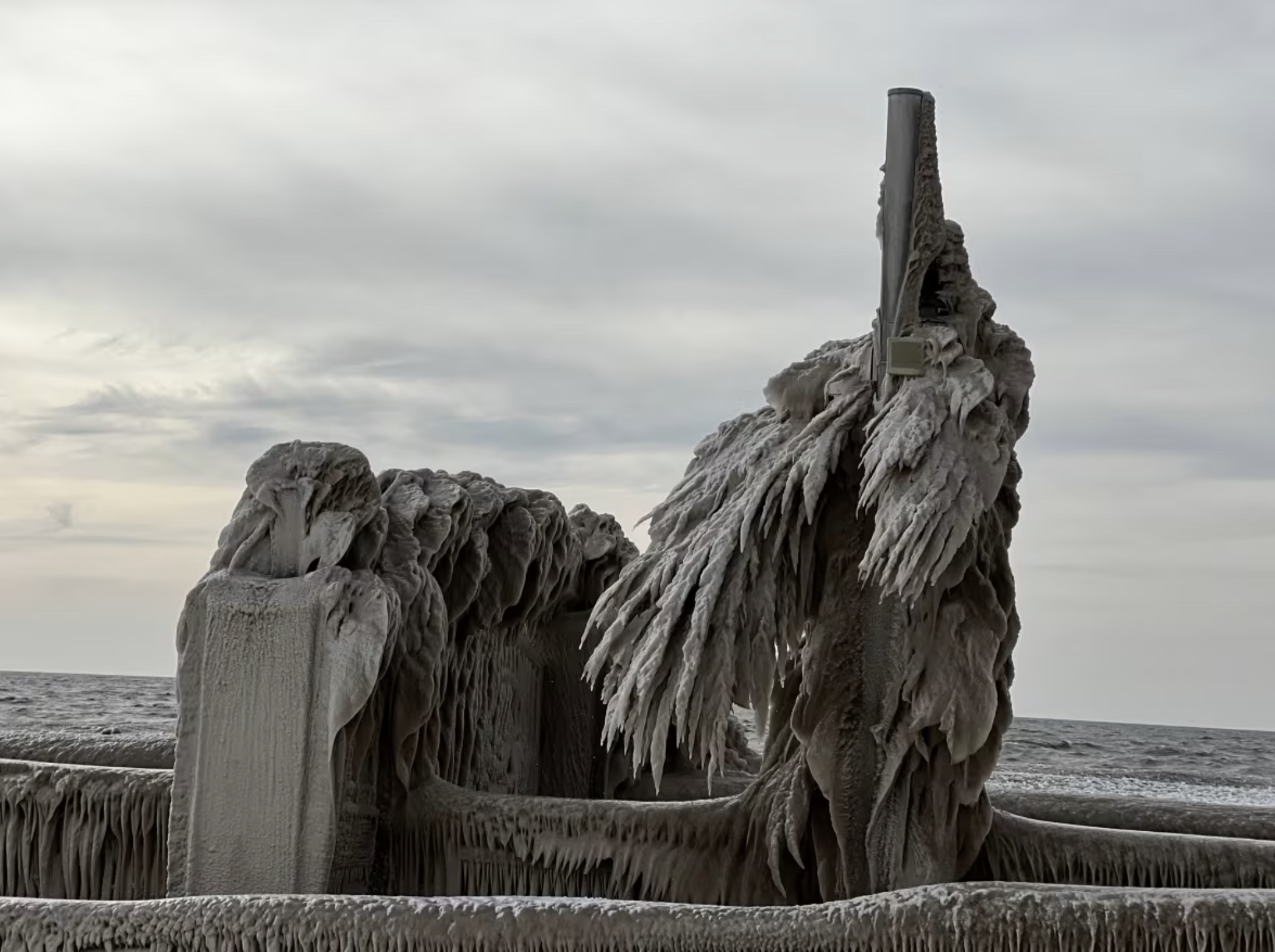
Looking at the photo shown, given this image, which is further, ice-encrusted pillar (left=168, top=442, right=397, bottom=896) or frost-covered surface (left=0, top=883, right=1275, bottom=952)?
ice-encrusted pillar (left=168, top=442, right=397, bottom=896)

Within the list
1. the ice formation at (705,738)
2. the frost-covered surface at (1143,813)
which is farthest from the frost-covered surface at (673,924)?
the frost-covered surface at (1143,813)

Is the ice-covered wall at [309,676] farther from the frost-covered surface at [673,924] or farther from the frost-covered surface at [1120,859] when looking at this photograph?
the frost-covered surface at [1120,859]

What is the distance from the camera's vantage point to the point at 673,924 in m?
4.10

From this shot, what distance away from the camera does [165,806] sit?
5602 millimetres

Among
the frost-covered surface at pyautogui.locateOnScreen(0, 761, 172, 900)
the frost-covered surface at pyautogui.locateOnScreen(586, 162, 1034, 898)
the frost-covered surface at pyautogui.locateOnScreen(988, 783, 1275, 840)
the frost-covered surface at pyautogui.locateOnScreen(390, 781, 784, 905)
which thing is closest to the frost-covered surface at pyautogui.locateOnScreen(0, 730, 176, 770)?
the frost-covered surface at pyautogui.locateOnScreen(0, 761, 172, 900)

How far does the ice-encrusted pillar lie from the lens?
493 centimetres

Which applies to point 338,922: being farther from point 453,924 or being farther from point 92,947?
point 92,947

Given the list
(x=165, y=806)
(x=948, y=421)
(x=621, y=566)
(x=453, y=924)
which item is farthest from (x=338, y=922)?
(x=621, y=566)

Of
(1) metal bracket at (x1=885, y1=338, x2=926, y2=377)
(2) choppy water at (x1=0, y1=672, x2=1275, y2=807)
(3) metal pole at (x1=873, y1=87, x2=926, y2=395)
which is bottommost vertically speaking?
(2) choppy water at (x1=0, y1=672, x2=1275, y2=807)

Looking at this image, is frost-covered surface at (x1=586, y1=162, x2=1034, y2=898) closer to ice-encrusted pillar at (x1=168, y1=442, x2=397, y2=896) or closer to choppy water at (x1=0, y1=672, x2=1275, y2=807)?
ice-encrusted pillar at (x1=168, y1=442, x2=397, y2=896)

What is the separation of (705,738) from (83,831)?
98.2 inches

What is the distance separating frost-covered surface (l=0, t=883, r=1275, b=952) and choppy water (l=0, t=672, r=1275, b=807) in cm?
871

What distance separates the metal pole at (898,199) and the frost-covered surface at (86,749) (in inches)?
140

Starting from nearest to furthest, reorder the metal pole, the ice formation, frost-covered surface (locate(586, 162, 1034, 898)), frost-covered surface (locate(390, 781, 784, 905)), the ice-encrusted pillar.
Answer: the ice formation → frost-covered surface (locate(586, 162, 1034, 898)) → the metal pole → the ice-encrusted pillar → frost-covered surface (locate(390, 781, 784, 905))
